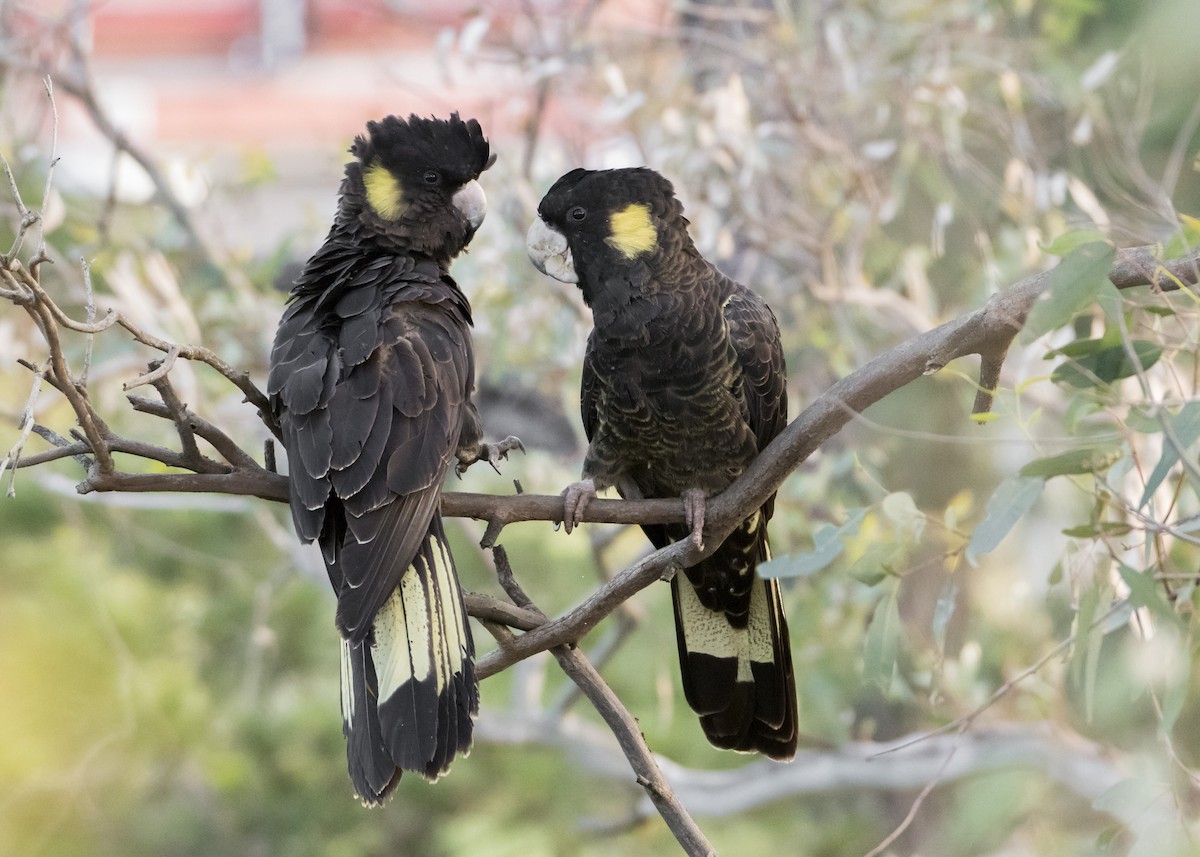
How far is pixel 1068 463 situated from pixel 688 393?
2.89 ft

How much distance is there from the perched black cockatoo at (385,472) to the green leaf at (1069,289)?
83cm

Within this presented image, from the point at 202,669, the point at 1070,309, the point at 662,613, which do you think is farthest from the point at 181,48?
the point at 1070,309

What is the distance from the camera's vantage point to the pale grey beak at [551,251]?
2.02 meters

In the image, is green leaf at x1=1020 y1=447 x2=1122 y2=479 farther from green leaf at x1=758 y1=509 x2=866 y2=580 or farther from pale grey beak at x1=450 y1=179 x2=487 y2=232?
pale grey beak at x1=450 y1=179 x2=487 y2=232

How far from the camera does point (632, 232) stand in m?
1.96

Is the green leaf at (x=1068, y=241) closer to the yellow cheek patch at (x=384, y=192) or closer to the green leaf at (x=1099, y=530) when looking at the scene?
the green leaf at (x=1099, y=530)

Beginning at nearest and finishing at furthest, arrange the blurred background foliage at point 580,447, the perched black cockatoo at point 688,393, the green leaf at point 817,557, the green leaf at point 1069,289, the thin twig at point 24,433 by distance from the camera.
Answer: the green leaf at point 1069,289
the thin twig at point 24,433
the green leaf at point 817,557
the perched black cockatoo at point 688,393
the blurred background foliage at point 580,447

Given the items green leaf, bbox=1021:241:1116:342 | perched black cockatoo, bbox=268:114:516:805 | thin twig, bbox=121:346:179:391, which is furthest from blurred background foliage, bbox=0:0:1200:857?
thin twig, bbox=121:346:179:391

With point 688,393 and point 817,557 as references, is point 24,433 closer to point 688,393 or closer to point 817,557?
point 817,557

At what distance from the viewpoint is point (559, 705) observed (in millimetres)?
3217

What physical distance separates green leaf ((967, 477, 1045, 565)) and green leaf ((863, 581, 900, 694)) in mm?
283

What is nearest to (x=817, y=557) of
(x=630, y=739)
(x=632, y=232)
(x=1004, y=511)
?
(x=1004, y=511)

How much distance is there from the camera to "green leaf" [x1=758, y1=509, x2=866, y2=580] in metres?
1.23

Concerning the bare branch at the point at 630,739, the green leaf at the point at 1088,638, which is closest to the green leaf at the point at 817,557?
the green leaf at the point at 1088,638
